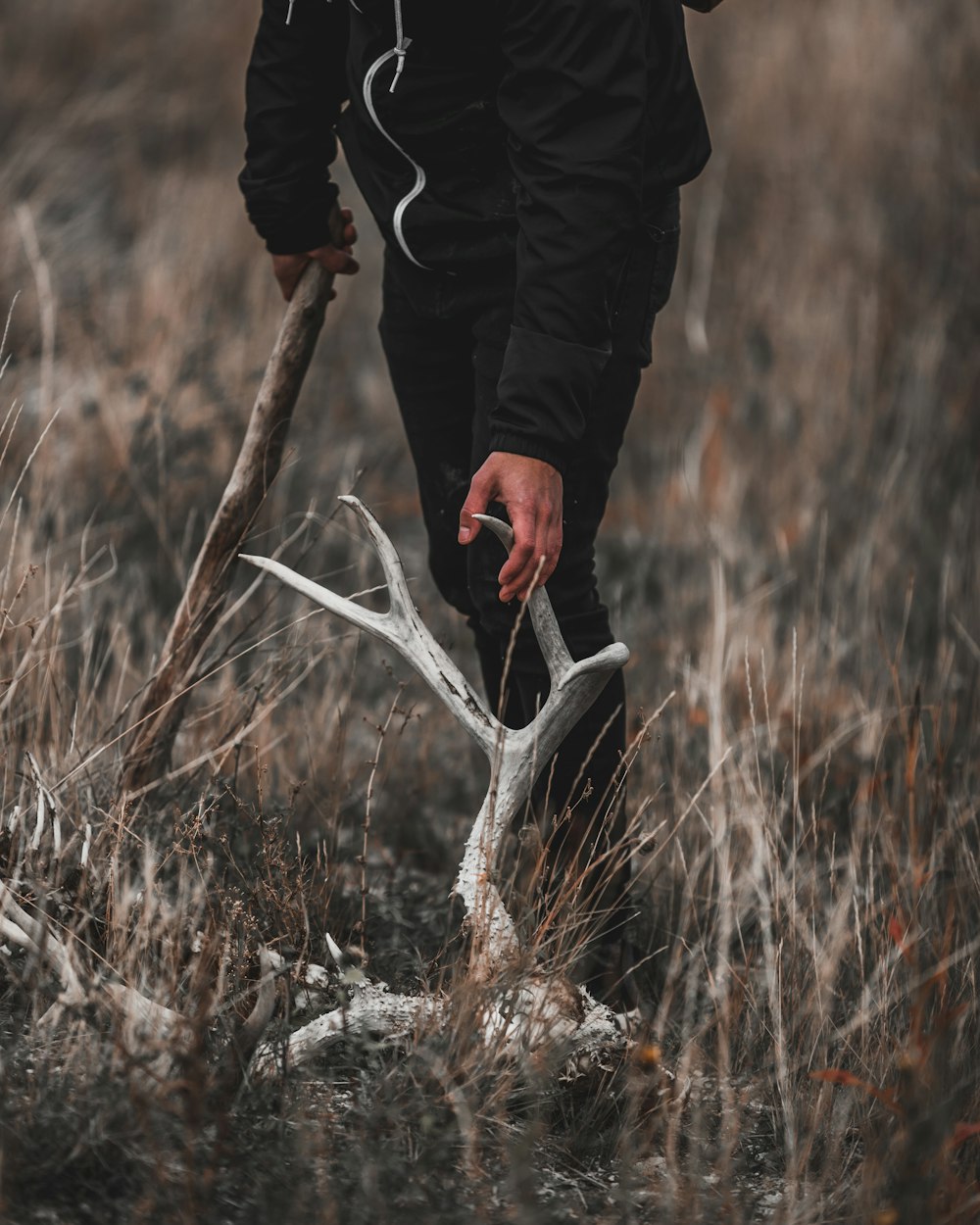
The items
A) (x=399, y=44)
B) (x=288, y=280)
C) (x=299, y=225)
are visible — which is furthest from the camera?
(x=288, y=280)

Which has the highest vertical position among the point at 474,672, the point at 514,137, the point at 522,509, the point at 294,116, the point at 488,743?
the point at 294,116

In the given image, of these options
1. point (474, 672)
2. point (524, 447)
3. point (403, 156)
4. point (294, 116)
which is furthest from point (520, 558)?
point (474, 672)

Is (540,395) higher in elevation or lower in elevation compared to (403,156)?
lower

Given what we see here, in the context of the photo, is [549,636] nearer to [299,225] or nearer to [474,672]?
[299,225]

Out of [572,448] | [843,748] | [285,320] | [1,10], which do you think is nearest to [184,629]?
[285,320]

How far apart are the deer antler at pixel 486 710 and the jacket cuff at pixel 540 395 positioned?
235 millimetres

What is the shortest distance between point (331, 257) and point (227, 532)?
57 centimetres

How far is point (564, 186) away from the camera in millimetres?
1758

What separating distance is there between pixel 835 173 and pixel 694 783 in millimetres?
4626

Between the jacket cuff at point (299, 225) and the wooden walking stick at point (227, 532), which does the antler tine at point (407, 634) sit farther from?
the jacket cuff at point (299, 225)

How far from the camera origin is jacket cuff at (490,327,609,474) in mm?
1771

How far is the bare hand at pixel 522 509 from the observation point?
178 centimetres

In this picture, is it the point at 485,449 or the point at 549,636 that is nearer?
the point at 549,636

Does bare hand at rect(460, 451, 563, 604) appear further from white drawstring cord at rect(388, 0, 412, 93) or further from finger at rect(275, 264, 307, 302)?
finger at rect(275, 264, 307, 302)
